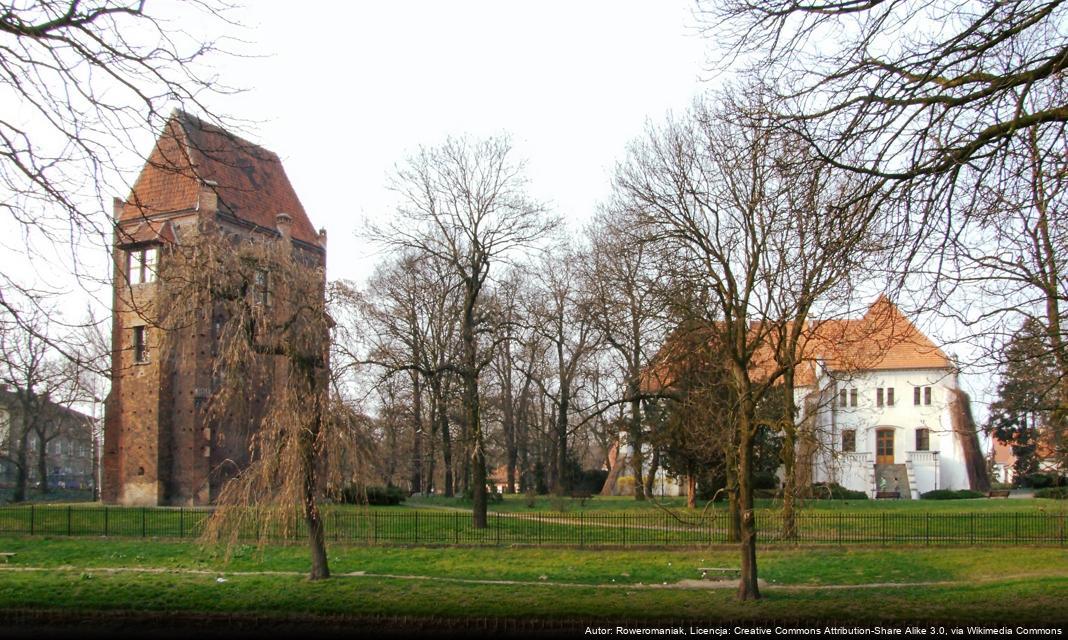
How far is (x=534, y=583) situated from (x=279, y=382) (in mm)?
6657

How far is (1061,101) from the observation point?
862 cm

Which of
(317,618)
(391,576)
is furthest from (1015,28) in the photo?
(391,576)

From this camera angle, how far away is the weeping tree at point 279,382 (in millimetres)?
17547

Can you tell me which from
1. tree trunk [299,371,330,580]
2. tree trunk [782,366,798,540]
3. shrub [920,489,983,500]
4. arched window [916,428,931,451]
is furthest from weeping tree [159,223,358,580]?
arched window [916,428,931,451]

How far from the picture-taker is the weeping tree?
1755cm

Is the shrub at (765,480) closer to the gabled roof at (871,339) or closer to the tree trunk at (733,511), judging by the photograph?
the gabled roof at (871,339)

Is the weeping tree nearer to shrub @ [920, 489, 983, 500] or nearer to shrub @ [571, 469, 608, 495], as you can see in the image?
shrub @ [571, 469, 608, 495]

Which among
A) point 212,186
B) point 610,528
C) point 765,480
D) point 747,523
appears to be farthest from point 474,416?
point 765,480

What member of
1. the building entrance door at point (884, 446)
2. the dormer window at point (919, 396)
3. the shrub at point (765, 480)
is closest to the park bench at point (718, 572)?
the shrub at point (765, 480)

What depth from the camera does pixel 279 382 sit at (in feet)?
63.9

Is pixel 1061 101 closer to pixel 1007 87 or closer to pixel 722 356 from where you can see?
pixel 1007 87

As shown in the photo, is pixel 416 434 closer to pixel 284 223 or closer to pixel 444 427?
pixel 444 427

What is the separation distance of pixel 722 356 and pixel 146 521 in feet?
59.0

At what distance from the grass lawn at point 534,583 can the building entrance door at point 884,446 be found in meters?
36.1
